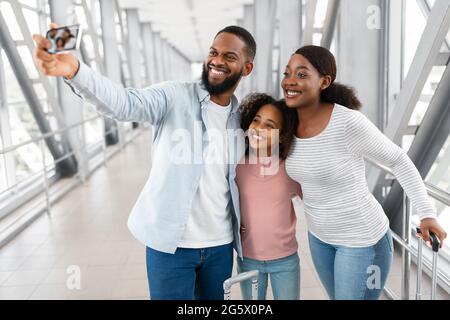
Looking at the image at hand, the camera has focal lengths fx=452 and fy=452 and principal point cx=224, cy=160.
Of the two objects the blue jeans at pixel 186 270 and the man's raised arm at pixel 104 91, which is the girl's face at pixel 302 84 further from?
the blue jeans at pixel 186 270

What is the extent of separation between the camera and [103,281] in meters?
2.44

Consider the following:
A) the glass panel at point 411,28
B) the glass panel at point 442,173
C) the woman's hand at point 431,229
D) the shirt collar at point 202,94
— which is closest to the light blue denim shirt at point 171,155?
the shirt collar at point 202,94

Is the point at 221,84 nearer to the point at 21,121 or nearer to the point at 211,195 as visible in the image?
the point at 211,195

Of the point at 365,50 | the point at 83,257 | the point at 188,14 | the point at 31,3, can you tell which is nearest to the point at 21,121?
the point at 31,3

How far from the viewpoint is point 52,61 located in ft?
2.84

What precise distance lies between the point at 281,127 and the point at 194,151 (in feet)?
0.85

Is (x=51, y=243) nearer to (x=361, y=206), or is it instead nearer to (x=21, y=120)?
(x=21, y=120)

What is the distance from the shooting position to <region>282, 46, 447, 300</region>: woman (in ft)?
3.76

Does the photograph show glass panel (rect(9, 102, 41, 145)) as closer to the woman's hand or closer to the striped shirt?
the striped shirt

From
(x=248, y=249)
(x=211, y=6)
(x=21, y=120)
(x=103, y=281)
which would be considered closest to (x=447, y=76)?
(x=248, y=249)

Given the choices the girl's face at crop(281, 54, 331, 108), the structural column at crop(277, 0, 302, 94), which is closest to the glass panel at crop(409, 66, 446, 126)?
the girl's face at crop(281, 54, 331, 108)

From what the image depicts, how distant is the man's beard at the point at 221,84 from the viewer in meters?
1.17

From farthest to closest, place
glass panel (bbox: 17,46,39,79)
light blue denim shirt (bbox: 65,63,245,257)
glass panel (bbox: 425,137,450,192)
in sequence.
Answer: glass panel (bbox: 17,46,39,79)
glass panel (bbox: 425,137,450,192)
light blue denim shirt (bbox: 65,63,245,257)
